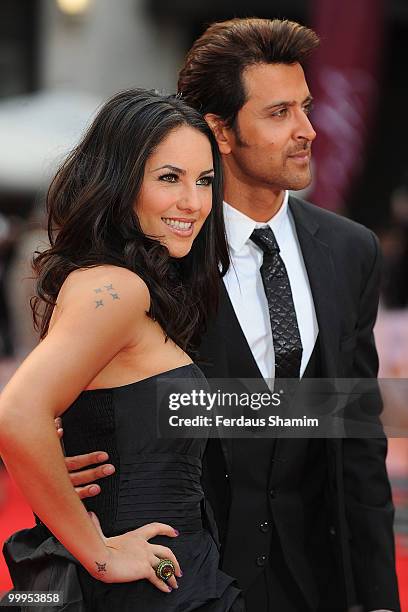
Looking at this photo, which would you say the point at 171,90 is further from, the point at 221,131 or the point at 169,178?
the point at 169,178

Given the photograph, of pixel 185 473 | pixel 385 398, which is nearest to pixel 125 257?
pixel 185 473

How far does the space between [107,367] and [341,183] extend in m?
7.43

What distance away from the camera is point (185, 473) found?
2.48 metres

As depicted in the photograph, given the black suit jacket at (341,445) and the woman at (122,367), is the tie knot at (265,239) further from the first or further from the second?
the woman at (122,367)

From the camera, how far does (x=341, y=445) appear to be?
327 cm

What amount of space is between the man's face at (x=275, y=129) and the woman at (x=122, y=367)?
594 millimetres

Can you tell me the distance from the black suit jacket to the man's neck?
4.4 inches

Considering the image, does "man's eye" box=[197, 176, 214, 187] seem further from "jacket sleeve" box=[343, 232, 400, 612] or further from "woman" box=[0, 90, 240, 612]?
"jacket sleeve" box=[343, 232, 400, 612]

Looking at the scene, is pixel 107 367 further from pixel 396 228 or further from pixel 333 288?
pixel 396 228

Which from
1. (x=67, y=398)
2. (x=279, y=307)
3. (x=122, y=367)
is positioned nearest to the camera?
(x=67, y=398)

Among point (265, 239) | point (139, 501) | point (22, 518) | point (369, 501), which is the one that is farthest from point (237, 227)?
point (22, 518)

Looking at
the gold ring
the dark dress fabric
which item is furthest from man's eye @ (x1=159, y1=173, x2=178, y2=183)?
the gold ring

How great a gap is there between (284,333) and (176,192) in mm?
777

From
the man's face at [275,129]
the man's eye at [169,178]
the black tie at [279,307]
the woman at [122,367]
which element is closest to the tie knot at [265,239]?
the black tie at [279,307]
